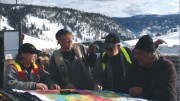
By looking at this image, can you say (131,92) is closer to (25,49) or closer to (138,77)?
(138,77)

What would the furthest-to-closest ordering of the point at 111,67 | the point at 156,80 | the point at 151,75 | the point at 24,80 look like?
the point at 111,67 → the point at 24,80 → the point at 151,75 → the point at 156,80

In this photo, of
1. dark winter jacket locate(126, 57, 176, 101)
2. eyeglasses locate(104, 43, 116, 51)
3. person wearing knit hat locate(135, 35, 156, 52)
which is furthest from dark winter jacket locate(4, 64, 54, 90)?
person wearing knit hat locate(135, 35, 156, 52)

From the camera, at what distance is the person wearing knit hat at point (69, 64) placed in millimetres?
5855

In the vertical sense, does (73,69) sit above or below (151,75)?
below

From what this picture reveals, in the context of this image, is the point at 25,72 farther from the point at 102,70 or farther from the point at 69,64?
the point at 102,70

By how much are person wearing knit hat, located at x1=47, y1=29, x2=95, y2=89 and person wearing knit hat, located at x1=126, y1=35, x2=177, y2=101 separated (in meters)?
1.20

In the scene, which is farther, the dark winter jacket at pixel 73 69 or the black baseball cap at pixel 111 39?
the dark winter jacket at pixel 73 69

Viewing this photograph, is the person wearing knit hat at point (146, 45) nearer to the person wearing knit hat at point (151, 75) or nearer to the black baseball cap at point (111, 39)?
the person wearing knit hat at point (151, 75)

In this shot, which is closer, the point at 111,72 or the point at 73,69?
the point at 111,72

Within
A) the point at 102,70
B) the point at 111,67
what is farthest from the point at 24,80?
the point at 111,67

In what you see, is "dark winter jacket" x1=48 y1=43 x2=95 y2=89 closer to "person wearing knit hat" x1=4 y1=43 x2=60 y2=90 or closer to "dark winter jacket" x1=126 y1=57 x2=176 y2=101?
"person wearing knit hat" x1=4 y1=43 x2=60 y2=90

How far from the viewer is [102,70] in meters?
5.83

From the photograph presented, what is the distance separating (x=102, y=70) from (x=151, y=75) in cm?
116

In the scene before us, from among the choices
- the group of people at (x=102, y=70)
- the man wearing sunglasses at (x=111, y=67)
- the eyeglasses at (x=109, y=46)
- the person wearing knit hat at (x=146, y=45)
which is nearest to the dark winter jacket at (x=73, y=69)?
the group of people at (x=102, y=70)
